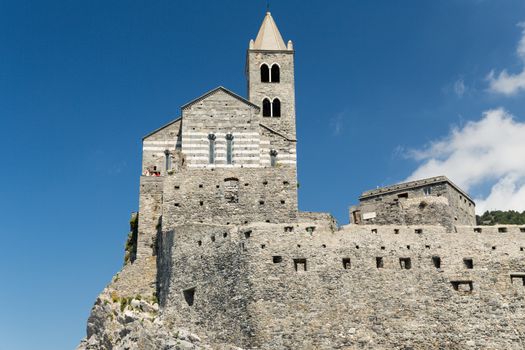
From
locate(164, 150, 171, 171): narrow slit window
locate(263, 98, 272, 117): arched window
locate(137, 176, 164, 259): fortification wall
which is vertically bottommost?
locate(137, 176, 164, 259): fortification wall

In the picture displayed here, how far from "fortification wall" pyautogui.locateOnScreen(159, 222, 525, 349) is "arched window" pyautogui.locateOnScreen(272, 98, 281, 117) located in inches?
894

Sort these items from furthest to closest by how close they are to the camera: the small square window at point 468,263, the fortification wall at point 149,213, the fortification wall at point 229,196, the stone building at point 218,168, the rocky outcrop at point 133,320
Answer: the fortification wall at point 149,213
the stone building at point 218,168
the fortification wall at point 229,196
the small square window at point 468,263
the rocky outcrop at point 133,320

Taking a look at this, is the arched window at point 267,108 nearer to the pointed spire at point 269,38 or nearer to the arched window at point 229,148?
the pointed spire at point 269,38

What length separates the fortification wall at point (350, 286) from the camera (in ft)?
135

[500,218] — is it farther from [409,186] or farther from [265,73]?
[265,73]

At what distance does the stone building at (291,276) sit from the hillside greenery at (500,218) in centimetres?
2042

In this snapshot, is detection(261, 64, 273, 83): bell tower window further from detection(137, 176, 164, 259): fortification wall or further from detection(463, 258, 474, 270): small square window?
detection(463, 258, 474, 270): small square window

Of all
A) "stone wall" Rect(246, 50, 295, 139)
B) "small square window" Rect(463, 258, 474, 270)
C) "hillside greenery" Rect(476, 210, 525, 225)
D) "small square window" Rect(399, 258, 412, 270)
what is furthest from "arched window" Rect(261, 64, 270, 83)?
"small square window" Rect(463, 258, 474, 270)

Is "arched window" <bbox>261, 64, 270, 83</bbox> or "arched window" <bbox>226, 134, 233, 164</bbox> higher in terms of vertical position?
"arched window" <bbox>261, 64, 270, 83</bbox>

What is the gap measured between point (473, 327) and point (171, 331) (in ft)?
60.2

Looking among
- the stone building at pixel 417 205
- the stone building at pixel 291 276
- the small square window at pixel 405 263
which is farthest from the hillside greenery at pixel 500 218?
the small square window at pixel 405 263

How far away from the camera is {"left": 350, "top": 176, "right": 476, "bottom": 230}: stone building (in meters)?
50.3

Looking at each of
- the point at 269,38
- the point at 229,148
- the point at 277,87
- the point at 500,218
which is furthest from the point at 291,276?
the point at 500,218

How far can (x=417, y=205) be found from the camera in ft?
167
